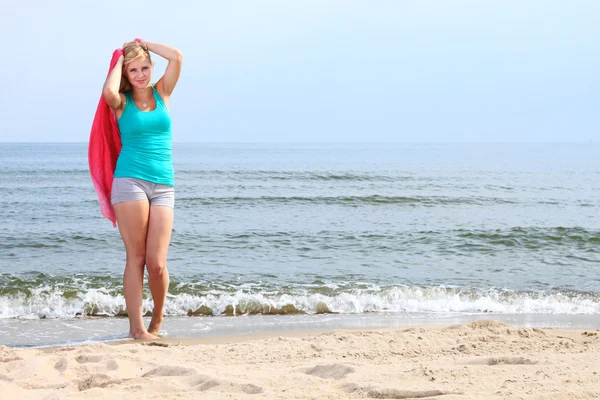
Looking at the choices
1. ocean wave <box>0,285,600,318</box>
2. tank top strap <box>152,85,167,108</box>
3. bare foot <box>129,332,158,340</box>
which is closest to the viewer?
tank top strap <box>152,85,167,108</box>

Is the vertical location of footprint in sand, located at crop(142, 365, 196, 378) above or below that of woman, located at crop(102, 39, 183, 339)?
below

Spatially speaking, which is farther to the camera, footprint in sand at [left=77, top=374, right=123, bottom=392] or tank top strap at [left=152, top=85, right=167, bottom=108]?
tank top strap at [left=152, top=85, right=167, bottom=108]

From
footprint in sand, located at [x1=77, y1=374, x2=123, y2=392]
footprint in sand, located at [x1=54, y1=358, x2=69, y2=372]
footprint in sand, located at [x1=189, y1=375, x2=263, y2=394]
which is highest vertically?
footprint in sand, located at [x1=189, y1=375, x2=263, y2=394]

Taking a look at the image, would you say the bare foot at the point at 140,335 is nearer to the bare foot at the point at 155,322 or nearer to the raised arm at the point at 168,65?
the bare foot at the point at 155,322

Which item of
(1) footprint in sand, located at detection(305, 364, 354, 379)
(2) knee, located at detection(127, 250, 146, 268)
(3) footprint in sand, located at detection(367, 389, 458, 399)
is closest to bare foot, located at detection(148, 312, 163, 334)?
(2) knee, located at detection(127, 250, 146, 268)

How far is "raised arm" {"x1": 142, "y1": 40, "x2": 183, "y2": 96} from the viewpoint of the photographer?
16.1ft

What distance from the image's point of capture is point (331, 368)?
375cm

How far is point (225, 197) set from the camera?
18297 mm

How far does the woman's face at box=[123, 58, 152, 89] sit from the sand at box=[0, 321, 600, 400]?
6.31 feet

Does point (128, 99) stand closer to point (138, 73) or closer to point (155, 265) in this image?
point (138, 73)

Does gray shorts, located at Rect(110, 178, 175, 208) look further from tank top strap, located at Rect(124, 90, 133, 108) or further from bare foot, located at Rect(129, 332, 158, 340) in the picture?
bare foot, located at Rect(129, 332, 158, 340)

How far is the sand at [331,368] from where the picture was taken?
327 centimetres

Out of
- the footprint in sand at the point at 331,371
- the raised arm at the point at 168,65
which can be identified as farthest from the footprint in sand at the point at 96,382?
the raised arm at the point at 168,65

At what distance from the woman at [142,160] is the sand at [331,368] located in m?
0.68
